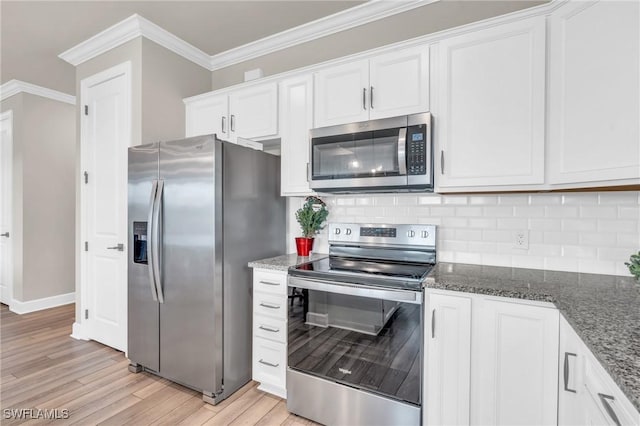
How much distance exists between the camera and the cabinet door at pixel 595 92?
1.35 m

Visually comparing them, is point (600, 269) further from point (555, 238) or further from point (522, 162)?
point (522, 162)

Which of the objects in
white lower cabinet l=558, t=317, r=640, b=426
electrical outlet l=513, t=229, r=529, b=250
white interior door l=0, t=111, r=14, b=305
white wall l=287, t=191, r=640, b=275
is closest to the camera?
white lower cabinet l=558, t=317, r=640, b=426

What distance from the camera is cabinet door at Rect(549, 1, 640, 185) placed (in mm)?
1354

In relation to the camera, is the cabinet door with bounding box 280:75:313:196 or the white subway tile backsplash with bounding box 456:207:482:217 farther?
the cabinet door with bounding box 280:75:313:196

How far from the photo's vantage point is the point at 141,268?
2354 millimetres

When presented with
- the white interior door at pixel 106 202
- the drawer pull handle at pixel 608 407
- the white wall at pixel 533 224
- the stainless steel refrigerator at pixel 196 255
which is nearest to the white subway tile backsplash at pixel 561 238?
the white wall at pixel 533 224

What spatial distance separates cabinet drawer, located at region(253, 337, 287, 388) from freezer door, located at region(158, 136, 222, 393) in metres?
0.25

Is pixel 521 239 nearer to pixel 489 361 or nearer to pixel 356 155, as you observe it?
pixel 489 361

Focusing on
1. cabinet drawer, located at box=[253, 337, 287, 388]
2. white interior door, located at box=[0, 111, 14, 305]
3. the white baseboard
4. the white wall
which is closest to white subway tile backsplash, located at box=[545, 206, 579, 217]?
the white wall

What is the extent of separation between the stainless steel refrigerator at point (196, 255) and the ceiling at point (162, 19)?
1.12 metres

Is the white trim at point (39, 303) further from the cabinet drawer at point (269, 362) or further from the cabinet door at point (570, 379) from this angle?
the cabinet door at point (570, 379)

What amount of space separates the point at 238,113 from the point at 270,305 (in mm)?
1559

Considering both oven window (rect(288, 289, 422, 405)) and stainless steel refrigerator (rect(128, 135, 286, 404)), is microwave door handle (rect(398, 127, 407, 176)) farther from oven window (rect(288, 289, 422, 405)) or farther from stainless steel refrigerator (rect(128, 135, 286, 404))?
stainless steel refrigerator (rect(128, 135, 286, 404))

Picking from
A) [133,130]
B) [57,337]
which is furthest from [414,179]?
[57,337]
